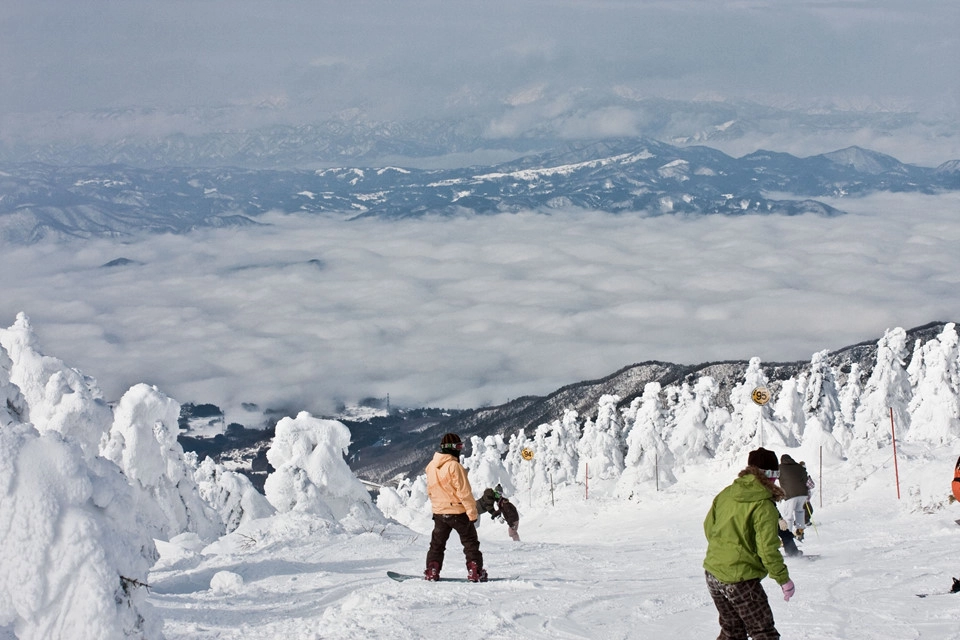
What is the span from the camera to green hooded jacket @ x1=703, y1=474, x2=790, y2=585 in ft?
23.4

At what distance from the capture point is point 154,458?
3572 cm

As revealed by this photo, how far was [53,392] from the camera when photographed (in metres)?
27.7

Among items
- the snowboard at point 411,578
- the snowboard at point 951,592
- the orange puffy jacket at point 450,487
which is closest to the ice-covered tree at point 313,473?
the snowboard at point 411,578

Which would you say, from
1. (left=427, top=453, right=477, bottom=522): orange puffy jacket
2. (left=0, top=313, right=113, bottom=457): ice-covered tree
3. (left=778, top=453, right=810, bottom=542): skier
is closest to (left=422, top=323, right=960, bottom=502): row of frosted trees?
(left=0, top=313, right=113, bottom=457): ice-covered tree

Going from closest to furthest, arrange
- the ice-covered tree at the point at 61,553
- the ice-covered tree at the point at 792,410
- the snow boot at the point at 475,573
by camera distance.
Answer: the ice-covered tree at the point at 61,553 < the snow boot at the point at 475,573 < the ice-covered tree at the point at 792,410

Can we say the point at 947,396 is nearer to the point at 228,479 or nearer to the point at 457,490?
the point at 228,479

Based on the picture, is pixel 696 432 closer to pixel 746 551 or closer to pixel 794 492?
pixel 794 492

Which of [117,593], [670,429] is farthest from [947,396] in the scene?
[117,593]

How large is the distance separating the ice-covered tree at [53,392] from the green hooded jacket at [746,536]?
23.5 meters

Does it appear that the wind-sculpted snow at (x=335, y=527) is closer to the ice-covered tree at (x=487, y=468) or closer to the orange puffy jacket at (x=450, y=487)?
the orange puffy jacket at (x=450, y=487)

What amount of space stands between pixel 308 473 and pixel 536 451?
116ft

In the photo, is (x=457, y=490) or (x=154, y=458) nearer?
(x=457, y=490)

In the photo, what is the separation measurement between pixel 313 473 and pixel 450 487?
26.1m

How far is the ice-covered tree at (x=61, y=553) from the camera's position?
7.68 meters
